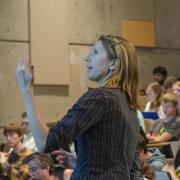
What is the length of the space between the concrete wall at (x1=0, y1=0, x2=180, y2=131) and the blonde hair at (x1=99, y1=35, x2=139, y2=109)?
571cm

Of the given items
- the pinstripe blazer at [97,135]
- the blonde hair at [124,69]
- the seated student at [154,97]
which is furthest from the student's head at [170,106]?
the pinstripe blazer at [97,135]

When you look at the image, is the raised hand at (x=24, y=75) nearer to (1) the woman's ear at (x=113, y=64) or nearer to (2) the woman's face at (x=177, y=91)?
(1) the woman's ear at (x=113, y=64)

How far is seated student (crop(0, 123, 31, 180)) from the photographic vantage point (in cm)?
488

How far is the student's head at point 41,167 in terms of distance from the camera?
162 inches

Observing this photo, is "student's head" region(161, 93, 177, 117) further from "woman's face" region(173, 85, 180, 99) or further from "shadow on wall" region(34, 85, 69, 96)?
"shadow on wall" region(34, 85, 69, 96)

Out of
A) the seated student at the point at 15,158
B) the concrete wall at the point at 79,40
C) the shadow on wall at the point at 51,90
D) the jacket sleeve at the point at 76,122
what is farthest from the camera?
the shadow on wall at the point at 51,90

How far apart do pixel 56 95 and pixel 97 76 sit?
6.07m

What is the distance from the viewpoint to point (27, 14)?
7.69m

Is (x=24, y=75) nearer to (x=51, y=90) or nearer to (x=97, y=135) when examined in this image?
(x=97, y=135)

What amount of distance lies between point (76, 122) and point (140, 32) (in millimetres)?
7100

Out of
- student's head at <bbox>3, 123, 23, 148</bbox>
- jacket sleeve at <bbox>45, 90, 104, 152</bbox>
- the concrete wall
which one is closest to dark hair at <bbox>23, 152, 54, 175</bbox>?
student's head at <bbox>3, 123, 23, 148</bbox>

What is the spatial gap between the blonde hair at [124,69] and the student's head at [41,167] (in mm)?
2408

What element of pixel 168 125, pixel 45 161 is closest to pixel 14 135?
pixel 45 161

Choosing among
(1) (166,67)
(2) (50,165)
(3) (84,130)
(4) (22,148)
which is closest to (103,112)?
(3) (84,130)
